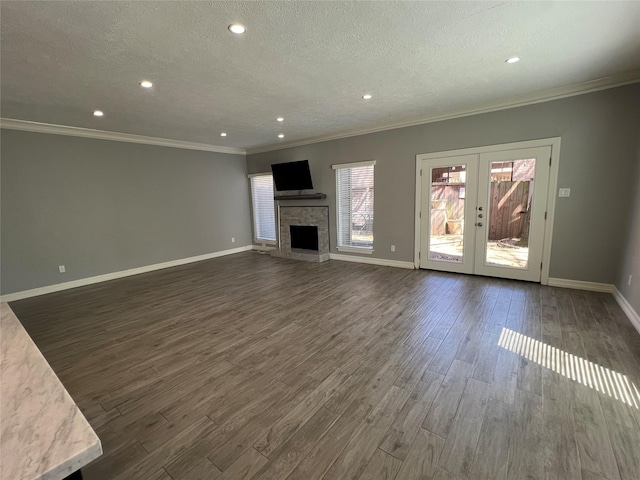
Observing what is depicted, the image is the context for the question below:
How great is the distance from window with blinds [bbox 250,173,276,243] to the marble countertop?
675 cm

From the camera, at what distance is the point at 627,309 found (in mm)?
3197

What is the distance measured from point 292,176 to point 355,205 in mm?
1676

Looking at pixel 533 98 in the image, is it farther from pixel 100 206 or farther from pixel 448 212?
pixel 100 206

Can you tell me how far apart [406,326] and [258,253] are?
17.0ft

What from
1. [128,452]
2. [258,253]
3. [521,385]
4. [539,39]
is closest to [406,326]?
[521,385]

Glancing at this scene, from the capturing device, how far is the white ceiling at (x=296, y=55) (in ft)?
6.79

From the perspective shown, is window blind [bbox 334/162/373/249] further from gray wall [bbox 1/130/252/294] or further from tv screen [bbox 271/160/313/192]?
gray wall [bbox 1/130/252/294]

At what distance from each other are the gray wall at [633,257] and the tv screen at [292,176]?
5027 mm

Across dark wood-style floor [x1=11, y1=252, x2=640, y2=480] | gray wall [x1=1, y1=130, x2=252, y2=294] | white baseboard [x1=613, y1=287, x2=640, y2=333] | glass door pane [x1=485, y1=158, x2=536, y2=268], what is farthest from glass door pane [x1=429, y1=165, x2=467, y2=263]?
gray wall [x1=1, y1=130, x2=252, y2=294]

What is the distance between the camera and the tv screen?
6438 millimetres

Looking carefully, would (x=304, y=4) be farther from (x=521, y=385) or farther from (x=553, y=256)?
(x=553, y=256)

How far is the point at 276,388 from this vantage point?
2.21 meters

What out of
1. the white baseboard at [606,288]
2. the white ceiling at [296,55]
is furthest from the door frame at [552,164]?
the white ceiling at [296,55]

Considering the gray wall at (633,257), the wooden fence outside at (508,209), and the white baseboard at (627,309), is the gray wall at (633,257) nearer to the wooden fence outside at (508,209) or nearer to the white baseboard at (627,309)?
the white baseboard at (627,309)
